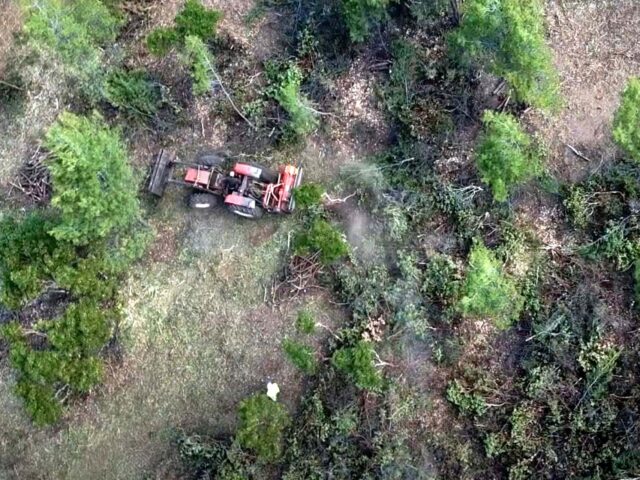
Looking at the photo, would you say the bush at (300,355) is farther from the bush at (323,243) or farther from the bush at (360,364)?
the bush at (323,243)

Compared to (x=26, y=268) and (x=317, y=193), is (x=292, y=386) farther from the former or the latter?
(x=26, y=268)

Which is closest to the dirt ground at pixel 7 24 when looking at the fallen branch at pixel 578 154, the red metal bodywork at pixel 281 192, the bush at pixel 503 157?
the red metal bodywork at pixel 281 192

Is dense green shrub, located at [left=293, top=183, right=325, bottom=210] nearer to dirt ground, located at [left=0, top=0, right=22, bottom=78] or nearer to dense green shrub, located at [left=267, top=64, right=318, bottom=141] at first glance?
dense green shrub, located at [left=267, top=64, right=318, bottom=141]

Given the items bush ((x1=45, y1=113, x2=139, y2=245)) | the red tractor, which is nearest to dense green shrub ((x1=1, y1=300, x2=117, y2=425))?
bush ((x1=45, y1=113, x2=139, y2=245))

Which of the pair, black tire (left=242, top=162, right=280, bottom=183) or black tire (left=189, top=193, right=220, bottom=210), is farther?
black tire (left=189, top=193, right=220, bottom=210)

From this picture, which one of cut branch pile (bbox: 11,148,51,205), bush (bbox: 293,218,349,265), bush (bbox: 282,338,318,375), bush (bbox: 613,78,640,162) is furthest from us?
cut branch pile (bbox: 11,148,51,205)

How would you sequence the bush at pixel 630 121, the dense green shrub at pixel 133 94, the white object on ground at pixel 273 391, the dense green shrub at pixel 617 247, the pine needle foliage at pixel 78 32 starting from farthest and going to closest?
the dense green shrub at pixel 133 94 → the white object on ground at pixel 273 391 → the pine needle foliage at pixel 78 32 → the dense green shrub at pixel 617 247 → the bush at pixel 630 121
